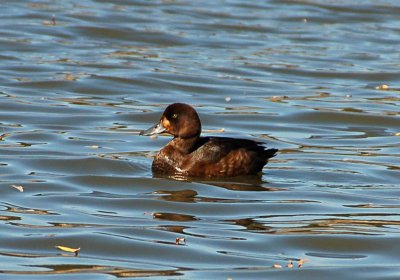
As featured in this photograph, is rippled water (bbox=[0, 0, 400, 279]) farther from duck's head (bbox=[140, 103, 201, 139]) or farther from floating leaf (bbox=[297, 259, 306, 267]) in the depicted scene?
duck's head (bbox=[140, 103, 201, 139])

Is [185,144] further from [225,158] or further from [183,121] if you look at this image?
[225,158]

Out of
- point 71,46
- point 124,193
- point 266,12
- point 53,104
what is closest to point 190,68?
point 71,46

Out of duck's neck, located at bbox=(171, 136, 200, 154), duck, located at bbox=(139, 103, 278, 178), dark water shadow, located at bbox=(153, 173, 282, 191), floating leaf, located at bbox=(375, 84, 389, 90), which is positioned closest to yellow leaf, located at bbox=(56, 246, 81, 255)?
dark water shadow, located at bbox=(153, 173, 282, 191)

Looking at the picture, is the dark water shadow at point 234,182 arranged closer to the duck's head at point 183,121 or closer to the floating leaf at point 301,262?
the duck's head at point 183,121

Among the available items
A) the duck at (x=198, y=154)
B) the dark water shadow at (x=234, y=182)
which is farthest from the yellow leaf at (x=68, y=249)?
the duck at (x=198, y=154)

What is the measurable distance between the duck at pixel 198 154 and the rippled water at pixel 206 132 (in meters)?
0.16

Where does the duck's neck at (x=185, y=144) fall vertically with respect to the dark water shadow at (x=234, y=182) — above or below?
above

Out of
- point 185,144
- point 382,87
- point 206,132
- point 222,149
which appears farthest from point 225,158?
point 382,87

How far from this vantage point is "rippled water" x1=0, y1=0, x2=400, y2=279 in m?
7.90

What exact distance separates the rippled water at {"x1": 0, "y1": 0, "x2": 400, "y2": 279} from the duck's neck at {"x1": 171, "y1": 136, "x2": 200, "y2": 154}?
1.19ft

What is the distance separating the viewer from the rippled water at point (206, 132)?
7898 millimetres

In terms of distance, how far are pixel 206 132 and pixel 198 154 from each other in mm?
2588

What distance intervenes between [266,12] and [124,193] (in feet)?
46.1

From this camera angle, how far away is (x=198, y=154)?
420 inches
